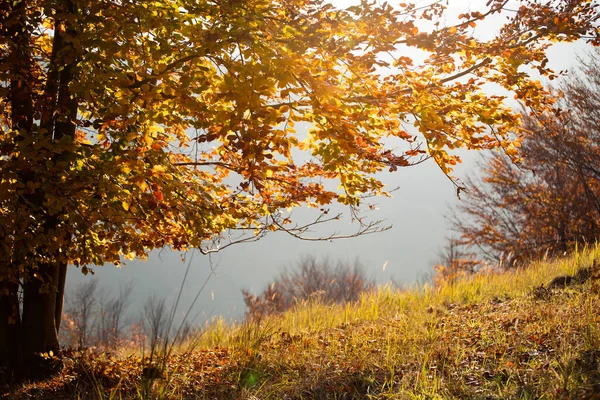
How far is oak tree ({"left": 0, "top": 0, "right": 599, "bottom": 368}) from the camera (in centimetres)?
406

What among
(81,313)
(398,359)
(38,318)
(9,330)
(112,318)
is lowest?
(112,318)

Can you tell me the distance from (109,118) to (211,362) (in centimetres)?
303

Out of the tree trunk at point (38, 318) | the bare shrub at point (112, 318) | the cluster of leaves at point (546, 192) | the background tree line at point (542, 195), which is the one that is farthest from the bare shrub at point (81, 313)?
the cluster of leaves at point (546, 192)

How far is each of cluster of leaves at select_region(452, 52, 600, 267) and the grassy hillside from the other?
7624 mm

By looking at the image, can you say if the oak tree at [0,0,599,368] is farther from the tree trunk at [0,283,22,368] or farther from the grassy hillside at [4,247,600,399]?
the grassy hillside at [4,247,600,399]

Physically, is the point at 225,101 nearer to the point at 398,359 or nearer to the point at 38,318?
the point at 398,359

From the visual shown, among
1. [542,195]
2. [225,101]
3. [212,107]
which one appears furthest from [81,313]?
[225,101]

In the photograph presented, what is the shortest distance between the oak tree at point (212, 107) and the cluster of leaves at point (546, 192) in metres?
9.08

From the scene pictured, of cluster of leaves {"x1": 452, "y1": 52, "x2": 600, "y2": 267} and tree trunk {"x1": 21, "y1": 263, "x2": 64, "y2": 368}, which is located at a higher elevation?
cluster of leaves {"x1": 452, "y1": 52, "x2": 600, "y2": 267}

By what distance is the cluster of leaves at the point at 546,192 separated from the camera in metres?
16.0

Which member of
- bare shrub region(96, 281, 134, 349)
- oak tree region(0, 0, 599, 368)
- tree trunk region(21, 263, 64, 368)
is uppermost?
oak tree region(0, 0, 599, 368)

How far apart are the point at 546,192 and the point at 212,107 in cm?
1740

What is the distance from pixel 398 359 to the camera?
16.1 feet

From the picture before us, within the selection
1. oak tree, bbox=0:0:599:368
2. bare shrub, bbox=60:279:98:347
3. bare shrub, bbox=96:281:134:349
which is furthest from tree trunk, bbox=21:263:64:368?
bare shrub, bbox=96:281:134:349
